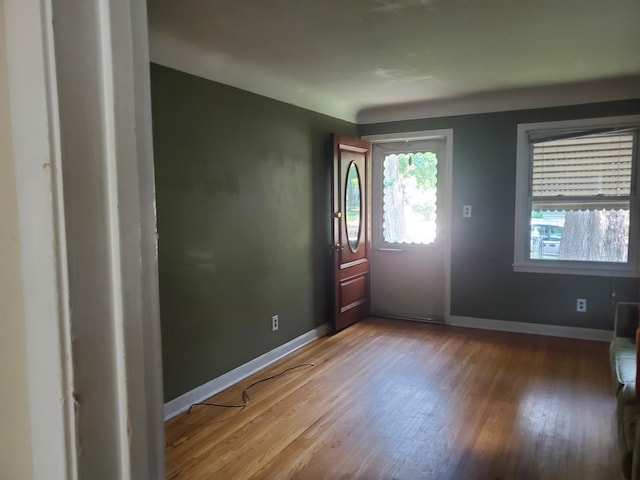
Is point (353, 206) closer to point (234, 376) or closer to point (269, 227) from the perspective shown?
point (269, 227)

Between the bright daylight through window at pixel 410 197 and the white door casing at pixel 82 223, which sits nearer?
the white door casing at pixel 82 223

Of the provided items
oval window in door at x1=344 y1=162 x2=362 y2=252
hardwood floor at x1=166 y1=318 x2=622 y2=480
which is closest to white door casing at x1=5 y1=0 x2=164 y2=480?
hardwood floor at x1=166 y1=318 x2=622 y2=480

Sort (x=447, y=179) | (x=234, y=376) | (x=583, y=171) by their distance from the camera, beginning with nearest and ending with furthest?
(x=234, y=376)
(x=583, y=171)
(x=447, y=179)

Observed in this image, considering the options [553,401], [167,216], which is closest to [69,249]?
[167,216]

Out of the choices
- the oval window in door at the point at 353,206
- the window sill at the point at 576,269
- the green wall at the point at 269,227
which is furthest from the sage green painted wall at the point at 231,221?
the window sill at the point at 576,269

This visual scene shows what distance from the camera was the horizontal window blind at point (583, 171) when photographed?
4273 millimetres

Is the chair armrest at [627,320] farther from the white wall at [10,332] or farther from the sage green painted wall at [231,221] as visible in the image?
the white wall at [10,332]

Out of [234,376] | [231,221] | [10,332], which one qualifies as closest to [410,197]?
[231,221]

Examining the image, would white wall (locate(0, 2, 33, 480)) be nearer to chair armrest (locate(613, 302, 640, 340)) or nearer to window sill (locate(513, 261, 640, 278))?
chair armrest (locate(613, 302, 640, 340))

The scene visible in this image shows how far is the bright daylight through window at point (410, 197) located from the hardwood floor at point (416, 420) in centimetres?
146

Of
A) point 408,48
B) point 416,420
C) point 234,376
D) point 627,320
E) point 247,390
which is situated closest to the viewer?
point 416,420

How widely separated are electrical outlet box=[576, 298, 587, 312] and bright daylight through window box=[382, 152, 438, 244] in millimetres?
1499

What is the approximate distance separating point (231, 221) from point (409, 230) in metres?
2.48

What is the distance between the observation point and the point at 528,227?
4.66 meters
